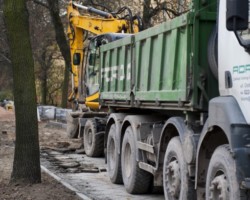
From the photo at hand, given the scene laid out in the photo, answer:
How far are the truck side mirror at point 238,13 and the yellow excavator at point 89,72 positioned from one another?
10353 mm

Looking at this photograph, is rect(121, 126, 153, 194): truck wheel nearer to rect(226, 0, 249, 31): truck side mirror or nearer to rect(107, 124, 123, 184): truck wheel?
rect(107, 124, 123, 184): truck wheel

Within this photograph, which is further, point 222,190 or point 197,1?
point 197,1

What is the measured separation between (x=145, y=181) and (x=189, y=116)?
2.77 metres

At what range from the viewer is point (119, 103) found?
11.0 m

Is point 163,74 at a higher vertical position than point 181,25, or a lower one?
lower

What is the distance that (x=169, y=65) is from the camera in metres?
7.88

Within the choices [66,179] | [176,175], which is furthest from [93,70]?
[176,175]

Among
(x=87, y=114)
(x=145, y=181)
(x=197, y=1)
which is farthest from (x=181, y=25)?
(x=87, y=114)

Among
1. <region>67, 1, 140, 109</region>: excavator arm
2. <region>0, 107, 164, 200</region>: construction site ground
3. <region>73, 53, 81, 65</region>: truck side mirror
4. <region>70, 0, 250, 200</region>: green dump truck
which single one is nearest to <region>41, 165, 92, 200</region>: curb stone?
<region>0, 107, 164, 200</region>: construction site ground

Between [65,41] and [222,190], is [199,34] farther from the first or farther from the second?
[65,41]

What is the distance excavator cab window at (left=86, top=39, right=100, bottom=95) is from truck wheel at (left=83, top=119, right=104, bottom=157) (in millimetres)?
967

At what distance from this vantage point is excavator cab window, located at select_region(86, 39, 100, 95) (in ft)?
52.6

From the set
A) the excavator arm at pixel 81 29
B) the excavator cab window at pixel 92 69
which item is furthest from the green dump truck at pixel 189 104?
the excavator arm at pixel 81 29

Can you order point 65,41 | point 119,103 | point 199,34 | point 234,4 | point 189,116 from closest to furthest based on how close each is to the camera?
point 234,4 → point 199,34 → point 189,116 → point 119,103 → point 65,41
